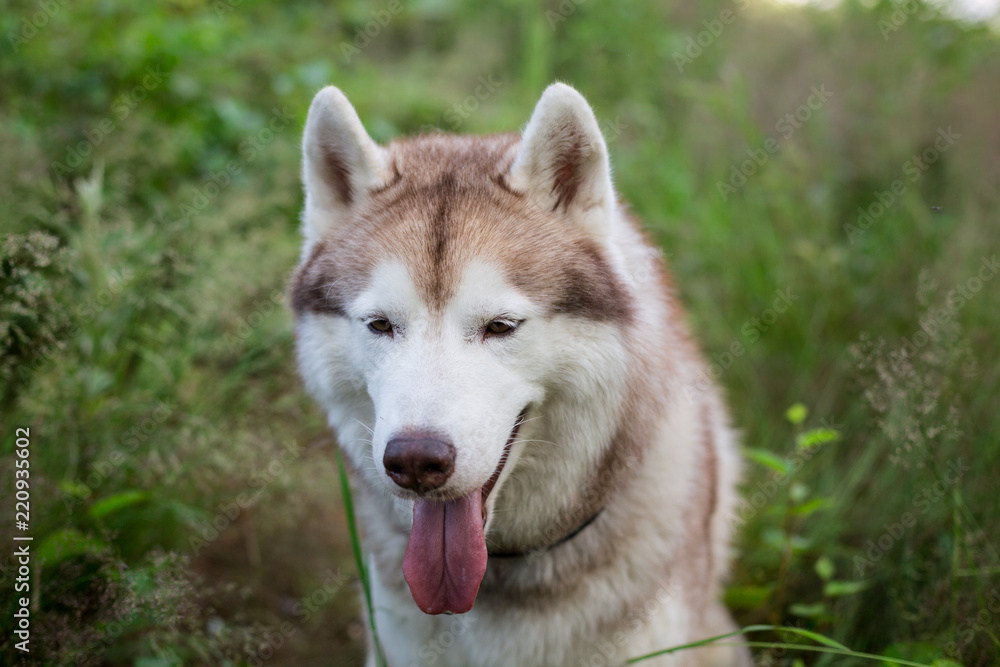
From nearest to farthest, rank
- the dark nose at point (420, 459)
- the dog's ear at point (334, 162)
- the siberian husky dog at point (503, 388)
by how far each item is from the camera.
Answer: the dark nose at point (420, 459) → the siberian husky dog at point (503, 388) → the dog's ear at point (334, 162)

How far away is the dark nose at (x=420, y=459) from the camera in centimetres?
164

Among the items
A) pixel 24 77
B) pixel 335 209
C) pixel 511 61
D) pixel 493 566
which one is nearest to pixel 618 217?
pixel 335 209

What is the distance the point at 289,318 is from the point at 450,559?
69.9 inches

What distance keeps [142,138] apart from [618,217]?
125 inches

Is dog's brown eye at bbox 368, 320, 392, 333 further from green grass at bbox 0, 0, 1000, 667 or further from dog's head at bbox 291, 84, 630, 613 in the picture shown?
green grass at bbox 0, 0, 1000, 667

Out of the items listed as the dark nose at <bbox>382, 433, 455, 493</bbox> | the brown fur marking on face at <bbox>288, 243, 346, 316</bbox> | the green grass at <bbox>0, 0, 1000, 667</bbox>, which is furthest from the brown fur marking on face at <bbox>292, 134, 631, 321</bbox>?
the green grass at <bbox>0, 0, 1000, 667</bbox>

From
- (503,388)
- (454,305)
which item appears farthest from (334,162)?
(503,388)

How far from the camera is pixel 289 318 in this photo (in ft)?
10.7

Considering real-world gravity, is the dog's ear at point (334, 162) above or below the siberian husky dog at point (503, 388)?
above

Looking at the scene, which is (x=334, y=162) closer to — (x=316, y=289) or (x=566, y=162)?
(x=316, y=289)

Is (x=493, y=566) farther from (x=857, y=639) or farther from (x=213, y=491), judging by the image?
(x=857, y=639)

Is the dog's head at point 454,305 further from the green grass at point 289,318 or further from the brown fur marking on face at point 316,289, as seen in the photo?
the green grass at point 289,318

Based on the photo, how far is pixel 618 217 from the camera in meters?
2.28

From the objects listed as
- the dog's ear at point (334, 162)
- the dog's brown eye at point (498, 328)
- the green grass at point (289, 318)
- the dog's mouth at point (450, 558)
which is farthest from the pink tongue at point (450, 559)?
the dog's ear at point (334, 162)
